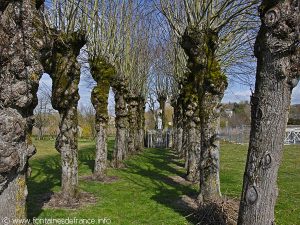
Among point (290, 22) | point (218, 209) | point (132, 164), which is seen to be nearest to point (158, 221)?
point (218, 209)

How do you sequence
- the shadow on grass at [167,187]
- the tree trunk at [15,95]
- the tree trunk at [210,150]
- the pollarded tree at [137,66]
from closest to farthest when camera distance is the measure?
the tree trunk at [15,95]
the tree trunk at [210,150]
the shadow on grass at [167,187]
the pollarded tree at [137,66]

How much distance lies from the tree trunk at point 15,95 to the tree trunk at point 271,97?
13.0ft

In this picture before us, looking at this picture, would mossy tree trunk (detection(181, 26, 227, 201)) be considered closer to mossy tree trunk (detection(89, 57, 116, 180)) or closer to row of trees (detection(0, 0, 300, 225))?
row of trees (detection(0, 0, 300, 225))

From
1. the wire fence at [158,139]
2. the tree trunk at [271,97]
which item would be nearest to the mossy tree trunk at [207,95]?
the tree trunk at [271,97]

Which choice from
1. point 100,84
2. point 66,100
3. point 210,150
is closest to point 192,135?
point 100,84

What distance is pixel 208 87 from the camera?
9812 millimetres

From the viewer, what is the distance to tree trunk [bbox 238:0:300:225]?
5.01m

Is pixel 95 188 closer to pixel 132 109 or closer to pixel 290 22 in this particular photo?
pixel 290 22

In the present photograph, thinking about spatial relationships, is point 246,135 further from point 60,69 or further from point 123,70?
point 60,69

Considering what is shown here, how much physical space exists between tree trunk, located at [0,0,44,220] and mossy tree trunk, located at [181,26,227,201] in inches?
198

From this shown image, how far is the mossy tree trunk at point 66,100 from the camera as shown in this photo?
9.79m

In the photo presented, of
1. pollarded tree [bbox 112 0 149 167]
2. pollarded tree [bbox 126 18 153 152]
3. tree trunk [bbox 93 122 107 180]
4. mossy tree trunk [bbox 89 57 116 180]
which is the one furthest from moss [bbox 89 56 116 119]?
pollarded tree [bbox 126 18 153 152]

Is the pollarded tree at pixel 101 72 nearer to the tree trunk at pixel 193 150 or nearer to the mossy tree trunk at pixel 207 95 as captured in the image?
the tree trunk at pixel 193 150

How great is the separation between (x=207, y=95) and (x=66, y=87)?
4.24 metres
